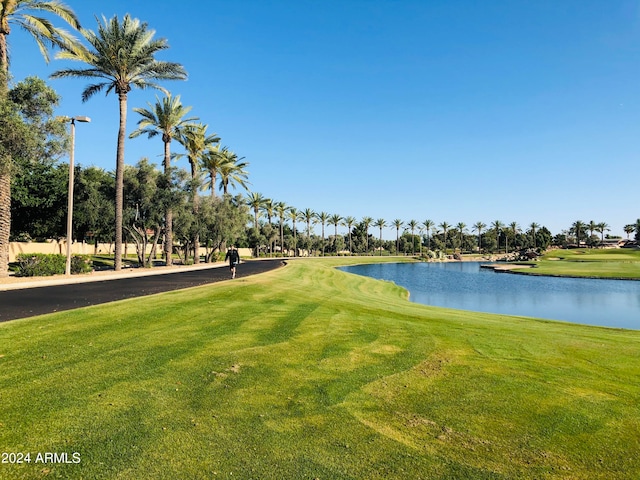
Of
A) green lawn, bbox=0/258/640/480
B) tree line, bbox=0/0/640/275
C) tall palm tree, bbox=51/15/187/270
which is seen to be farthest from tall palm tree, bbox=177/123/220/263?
green lawn, bbox=0/258/640/480

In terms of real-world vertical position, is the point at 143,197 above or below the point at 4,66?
below

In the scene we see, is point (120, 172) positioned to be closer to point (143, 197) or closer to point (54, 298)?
point (143, 197)

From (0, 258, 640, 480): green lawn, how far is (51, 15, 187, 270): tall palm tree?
23316mm

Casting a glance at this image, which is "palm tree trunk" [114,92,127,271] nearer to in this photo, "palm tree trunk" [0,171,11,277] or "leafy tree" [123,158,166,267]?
"leafy tree" [123,158,166,267]

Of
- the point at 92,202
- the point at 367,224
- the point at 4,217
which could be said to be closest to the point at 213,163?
the point at 92,202

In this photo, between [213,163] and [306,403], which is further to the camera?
[213,163]

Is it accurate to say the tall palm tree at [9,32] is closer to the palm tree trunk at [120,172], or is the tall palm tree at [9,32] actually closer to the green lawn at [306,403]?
the palm tree trunk at [120,172]

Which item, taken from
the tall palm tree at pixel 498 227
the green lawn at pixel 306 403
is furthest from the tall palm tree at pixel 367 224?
the green lawn at pixel 306 403

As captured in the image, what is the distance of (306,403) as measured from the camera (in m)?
5.42

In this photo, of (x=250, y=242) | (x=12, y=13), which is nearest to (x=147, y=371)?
(x=12, y=13)

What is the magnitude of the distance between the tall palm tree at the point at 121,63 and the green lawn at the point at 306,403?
2332 cm

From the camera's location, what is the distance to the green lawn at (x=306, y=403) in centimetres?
399

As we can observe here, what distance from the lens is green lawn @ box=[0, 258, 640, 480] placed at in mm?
3988

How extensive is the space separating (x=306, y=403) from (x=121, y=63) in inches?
1205
